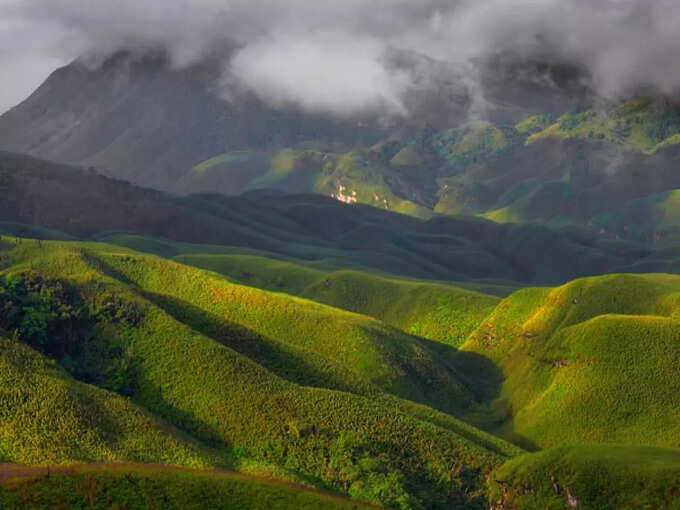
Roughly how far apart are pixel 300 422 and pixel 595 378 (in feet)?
155

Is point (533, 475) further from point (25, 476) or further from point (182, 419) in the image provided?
point (25, 476)

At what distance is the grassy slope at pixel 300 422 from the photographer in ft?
256

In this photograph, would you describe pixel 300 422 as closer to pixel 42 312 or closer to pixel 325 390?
pixel 325 390

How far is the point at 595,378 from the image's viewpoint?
376 feet

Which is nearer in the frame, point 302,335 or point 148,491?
point 148,491

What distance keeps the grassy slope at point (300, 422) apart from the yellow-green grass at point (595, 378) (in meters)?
17.2

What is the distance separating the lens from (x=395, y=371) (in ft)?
405

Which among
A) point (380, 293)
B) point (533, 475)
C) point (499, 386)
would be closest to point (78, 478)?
point (533, 475)

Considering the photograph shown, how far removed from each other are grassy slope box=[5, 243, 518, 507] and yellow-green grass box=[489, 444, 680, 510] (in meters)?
6.39

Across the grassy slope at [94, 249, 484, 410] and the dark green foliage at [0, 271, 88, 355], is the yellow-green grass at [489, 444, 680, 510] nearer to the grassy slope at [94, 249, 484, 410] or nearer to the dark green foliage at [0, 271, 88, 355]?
the grassy slope at [94, 249, 484, 410]

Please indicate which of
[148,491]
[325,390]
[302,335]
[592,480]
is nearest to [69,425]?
[148,491]

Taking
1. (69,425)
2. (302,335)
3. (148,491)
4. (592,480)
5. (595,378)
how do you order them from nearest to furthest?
(148,491) → (592,480) → (69,425) → (595,378) → (302,335)

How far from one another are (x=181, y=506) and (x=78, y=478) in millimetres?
6728

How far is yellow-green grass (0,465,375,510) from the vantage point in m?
58.8
